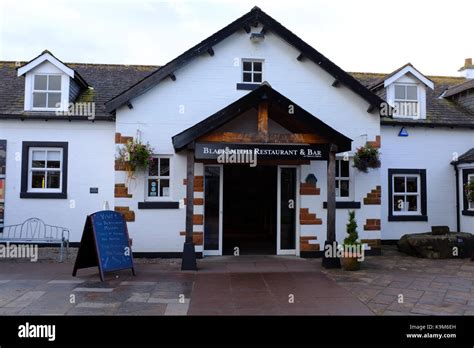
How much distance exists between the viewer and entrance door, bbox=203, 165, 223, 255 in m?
11.2

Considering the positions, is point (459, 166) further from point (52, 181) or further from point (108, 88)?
point (52, 181)

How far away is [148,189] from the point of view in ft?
35.9

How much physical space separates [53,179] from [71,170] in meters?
0.64

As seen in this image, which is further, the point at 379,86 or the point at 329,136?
the point at 379,86

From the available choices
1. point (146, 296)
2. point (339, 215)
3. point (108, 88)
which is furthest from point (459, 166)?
point (108, 88)

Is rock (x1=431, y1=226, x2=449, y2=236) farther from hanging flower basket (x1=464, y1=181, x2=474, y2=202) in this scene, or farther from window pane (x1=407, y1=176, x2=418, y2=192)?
window pane (x1=407, y1=176, x2=418, y2=192)

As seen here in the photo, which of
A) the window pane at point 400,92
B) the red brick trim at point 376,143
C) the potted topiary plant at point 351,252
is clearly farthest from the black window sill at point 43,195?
the window pane at point 400,92

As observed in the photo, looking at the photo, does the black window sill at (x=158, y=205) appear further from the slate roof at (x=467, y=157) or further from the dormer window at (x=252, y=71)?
the slate roof at (x=467, y=157)

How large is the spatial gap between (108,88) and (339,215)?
8.63m

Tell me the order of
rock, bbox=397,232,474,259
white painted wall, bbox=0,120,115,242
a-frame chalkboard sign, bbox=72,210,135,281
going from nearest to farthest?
a-frame chalkboard sign, bbox=72,210,135,281, rock, bbox=397,232,474,259, white painted wall, bbox=0,120,115,242

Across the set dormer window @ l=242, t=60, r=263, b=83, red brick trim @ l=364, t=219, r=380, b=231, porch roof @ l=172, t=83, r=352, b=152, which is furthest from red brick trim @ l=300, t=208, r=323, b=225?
dormer window @ l=242, t=60, r=263, b=83

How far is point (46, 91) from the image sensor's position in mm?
12141

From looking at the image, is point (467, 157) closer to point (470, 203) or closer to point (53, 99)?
point (470, 203)

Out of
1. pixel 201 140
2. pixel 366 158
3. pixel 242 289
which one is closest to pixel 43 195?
pixel 201 140
